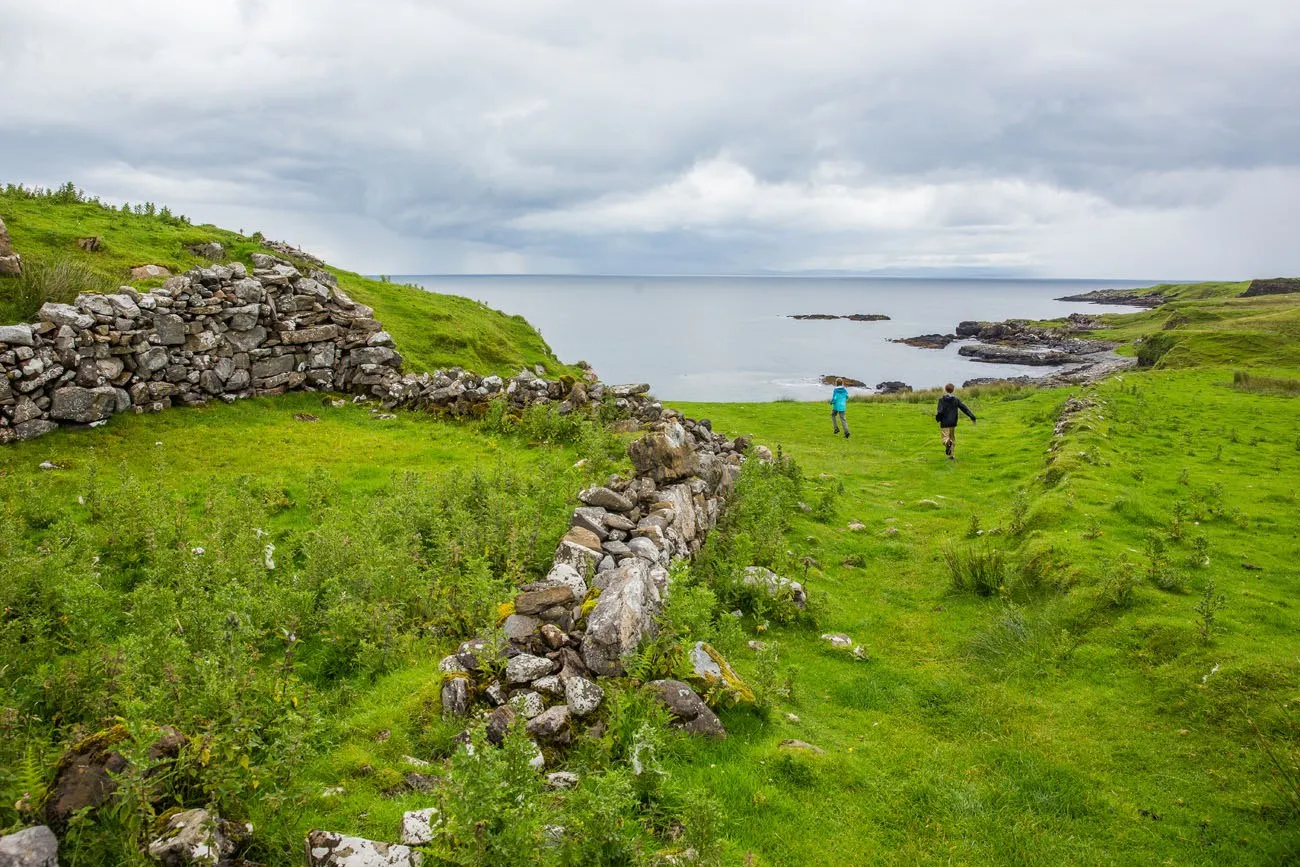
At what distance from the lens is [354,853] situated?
5.43 m

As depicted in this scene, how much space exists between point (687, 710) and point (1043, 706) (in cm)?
546

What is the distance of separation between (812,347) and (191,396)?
100 m

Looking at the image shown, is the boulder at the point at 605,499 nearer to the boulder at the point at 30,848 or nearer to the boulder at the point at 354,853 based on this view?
the boulder at the point at 354,853

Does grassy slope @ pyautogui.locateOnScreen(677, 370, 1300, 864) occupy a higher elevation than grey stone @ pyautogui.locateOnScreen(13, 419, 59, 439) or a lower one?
lower

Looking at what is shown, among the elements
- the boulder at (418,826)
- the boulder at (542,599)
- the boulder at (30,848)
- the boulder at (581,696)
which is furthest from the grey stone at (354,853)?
the boulder at (542,599)

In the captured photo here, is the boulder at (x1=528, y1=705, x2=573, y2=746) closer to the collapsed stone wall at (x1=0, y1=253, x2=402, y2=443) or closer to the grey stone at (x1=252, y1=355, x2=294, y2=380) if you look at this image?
the collapsed stone wall at (x1=0, y1=253, x2=402, y2=443)

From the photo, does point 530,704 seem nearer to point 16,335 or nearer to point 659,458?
point 659,458

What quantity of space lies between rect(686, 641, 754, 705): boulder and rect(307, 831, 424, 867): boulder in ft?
13.2

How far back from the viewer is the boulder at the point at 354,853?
538 centimetres

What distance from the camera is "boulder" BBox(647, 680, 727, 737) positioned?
8.07 meters

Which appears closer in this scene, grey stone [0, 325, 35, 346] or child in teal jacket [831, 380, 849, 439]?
grey stone [0, 325, 35, 346]

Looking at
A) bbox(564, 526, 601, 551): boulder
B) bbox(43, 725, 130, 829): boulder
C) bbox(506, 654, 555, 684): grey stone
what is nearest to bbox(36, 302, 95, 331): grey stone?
bbox(564, 526, 601, 551): boulder

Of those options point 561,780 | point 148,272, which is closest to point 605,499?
point 561,780

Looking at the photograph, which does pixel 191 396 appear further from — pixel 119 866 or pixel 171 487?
pixel 119 866
